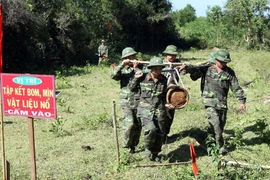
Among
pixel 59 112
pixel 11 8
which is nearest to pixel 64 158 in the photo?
pixel 59 112

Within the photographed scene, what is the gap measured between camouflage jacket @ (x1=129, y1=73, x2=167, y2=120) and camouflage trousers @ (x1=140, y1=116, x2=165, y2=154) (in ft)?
0.24

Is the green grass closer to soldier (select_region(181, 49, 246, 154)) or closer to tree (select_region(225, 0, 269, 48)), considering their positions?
soldier (select_region(181, 49, 246, 154))

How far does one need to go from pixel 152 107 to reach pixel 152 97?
0.15 m

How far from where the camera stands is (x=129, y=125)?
699cm

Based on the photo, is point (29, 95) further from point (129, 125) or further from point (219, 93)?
point (219, 93)

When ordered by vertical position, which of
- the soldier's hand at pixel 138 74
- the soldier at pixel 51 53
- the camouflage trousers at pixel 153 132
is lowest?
the camouflage trousers at pixel 153 132

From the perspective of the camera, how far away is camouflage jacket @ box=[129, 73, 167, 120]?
21.5 ft

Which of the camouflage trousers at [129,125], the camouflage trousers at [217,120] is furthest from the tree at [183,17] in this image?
the camouflage trousers at [129,125]

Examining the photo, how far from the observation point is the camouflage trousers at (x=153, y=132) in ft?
21.2

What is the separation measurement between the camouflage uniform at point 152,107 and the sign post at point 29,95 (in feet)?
6.44

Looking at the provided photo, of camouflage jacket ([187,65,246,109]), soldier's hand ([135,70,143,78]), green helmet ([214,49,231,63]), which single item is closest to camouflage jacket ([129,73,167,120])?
soldier's hand ([135,70,143,78])

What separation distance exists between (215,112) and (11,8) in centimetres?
1210

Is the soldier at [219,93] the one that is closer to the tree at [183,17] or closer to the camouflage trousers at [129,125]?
the camouflage trousers at [129,125]

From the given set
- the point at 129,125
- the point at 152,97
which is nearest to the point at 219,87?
the point at 152,97
